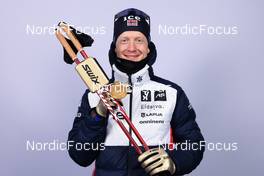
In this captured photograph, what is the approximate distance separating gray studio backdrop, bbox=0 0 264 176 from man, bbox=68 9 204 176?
38 cm

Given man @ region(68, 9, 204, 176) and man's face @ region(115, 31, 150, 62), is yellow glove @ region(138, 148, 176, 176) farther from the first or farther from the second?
man's face @ region(115, 31, 150, 62)

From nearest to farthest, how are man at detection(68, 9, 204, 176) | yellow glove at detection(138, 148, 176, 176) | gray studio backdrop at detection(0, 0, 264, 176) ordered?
1. yellow glove at detection(138, 148, 176, 176)
2. man at detection(68, 9, 204, 176)
3. gray studio backdrop at detection(0, 0, 264, 176)

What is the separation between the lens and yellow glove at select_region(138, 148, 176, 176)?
1.54 metres

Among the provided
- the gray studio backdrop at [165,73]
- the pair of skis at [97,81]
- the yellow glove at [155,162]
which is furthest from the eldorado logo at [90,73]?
the gray studio backdrop at [165,73]

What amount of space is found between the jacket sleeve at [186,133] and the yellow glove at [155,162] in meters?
0.12

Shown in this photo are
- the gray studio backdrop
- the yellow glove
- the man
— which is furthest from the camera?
the gray studio backdrop

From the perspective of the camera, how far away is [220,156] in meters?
2.11

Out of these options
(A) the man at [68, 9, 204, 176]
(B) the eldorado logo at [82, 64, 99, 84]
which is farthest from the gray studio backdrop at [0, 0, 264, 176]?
(B) the eldorado logo at [82, 64, 99, 84]

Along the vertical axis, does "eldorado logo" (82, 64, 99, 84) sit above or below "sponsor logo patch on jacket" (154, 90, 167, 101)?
above
